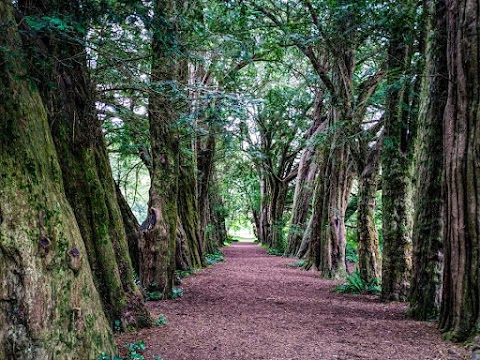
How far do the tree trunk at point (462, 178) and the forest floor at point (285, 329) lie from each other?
0.48m

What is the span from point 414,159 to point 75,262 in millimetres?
6484

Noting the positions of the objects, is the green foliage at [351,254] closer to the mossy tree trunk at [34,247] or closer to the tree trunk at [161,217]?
the tree trunk at [161,217]

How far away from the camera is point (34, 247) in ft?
10.7

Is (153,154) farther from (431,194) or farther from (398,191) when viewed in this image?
(431,194)

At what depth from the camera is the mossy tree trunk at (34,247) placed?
3.09 metres

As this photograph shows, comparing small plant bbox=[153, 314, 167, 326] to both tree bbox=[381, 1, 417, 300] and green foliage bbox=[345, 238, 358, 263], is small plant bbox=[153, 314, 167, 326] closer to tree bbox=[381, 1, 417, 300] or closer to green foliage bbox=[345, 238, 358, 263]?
tree bbox=[381, 1, 417, 300]

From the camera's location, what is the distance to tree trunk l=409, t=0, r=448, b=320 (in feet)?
19.4

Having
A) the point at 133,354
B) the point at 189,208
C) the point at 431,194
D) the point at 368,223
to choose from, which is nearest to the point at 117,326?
the point at 133,354

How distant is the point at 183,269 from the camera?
11.6 m

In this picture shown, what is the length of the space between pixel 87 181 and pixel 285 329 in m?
3.39

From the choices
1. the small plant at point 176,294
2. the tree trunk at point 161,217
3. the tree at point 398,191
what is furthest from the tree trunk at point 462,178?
the small plant at point 176,294

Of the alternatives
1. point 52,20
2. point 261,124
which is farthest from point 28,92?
point 261,124

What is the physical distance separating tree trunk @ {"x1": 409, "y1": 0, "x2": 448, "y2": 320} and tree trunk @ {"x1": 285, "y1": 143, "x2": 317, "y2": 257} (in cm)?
1154

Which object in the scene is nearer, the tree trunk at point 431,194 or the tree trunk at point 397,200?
the tree trunk at point 431,194
